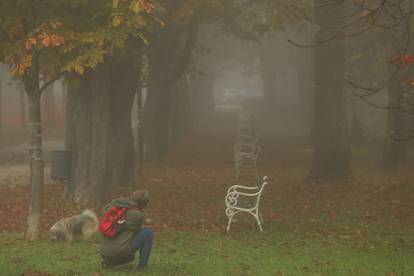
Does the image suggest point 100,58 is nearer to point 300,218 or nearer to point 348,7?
point 300,218

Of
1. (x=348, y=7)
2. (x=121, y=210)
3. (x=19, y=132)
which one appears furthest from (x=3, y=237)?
(x=19, y=132)

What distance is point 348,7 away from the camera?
3688cm

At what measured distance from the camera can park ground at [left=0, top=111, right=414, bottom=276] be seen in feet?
33.3

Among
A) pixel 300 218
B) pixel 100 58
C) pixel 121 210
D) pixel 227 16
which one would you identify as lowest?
pixel 300 218

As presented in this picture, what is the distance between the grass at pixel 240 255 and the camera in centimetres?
973

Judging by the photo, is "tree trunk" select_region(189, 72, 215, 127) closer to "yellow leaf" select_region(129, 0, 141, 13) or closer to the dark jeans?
"yellow leaf" select_region(129, 0, 141, 13)

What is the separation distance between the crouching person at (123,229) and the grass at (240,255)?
0.84ft

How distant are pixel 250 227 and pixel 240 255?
12.5 ft

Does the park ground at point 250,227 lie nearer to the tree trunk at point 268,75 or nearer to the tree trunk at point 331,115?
the tree trunk at point 331,115

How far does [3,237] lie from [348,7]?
26790 mm

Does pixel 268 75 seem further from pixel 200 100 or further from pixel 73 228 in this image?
pixel 73 228

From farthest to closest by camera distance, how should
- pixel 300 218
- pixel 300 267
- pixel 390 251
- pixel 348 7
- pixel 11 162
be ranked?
pixel 348 7
pixel 11 162
pixel 300 218
pixel 390 251
pixel 300 267

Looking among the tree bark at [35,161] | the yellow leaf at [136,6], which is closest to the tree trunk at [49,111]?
the tree bark at [35,161]

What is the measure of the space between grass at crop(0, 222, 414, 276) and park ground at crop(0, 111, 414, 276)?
15 millimetres
